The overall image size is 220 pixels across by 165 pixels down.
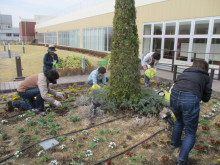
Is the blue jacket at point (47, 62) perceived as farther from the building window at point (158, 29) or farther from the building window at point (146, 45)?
the building window at point (146, 45)

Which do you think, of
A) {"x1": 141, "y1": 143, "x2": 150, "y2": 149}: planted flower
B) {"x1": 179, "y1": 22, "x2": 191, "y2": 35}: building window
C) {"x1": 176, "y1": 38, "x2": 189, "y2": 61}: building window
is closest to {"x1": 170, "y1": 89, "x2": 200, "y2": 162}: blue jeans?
{"x1": 141, "y1": 143, "x2": 150, "y2": 149}: planted flower

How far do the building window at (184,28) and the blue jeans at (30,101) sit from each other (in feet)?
25.0

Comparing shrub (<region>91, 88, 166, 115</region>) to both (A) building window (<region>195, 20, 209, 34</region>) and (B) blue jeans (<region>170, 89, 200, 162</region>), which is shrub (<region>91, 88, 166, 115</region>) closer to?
(B) blue jeans (<region>170, 89, 200, 162</region>)

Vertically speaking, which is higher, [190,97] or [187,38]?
[187,38]

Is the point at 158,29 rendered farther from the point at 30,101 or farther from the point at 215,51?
the point at 30,101

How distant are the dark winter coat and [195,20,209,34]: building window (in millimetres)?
6684

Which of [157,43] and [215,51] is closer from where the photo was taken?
[215,51]

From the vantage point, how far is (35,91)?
4102mm

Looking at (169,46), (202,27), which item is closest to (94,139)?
(202,27)

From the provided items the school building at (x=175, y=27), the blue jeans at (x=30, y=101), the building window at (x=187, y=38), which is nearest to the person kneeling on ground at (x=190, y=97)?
the blue jeans at (x=30, y=101)

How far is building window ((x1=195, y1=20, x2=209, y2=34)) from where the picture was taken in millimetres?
8117

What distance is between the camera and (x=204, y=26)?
324 inches

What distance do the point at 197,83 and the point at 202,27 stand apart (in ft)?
23.0

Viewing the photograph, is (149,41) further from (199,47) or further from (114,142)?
(114,142)
